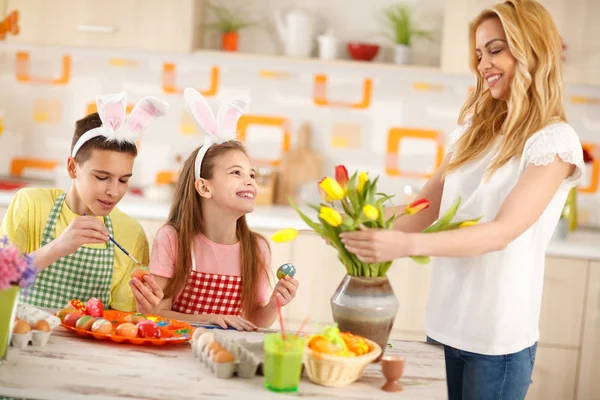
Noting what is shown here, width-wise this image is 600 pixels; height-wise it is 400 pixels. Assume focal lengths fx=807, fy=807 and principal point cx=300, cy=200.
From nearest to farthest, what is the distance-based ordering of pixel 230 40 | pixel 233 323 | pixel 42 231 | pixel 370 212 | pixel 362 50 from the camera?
pixel 370 212, pixel 233 323, pixel 42 231, pixel 362 50, pixel 230 40

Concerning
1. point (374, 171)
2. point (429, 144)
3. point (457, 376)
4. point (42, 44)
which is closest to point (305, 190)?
point (374, 171)

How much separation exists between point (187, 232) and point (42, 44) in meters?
1.97

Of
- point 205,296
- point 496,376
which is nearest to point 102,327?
point 205,296

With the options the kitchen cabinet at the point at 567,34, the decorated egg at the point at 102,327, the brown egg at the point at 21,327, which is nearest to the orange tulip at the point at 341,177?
the decorated egg at the point at 102,327

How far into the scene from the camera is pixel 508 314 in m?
1.87

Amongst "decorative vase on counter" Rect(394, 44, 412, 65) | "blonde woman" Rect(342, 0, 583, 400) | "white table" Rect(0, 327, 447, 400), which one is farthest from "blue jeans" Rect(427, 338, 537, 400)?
"decorative vase on counter" Rect(394, 44, 412, 65)

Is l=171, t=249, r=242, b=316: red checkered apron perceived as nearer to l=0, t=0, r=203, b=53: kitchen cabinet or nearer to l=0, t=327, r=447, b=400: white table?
l=0, t=327, r=447, b=400: white table

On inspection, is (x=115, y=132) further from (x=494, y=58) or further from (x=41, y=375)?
(x=494, y=58)

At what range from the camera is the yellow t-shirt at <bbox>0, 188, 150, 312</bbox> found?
2.21 meters

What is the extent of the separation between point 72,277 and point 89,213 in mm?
186

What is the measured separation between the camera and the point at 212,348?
1578 millimetres

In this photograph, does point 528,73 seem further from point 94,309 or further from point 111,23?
point 111,23

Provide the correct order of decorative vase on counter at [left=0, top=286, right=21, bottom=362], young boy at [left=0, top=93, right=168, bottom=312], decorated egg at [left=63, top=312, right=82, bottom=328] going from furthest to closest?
young boy at [left=0, top=93, right=168, bottom=312], decorated egg at [left=63, top=312, right=82, bottom=328], decorative vase on counter at [left=0, top=286, right=21, bottom=362]

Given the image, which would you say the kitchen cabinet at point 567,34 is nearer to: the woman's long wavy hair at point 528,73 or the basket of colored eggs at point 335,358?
the woman's long wavy hair at point 528,73
